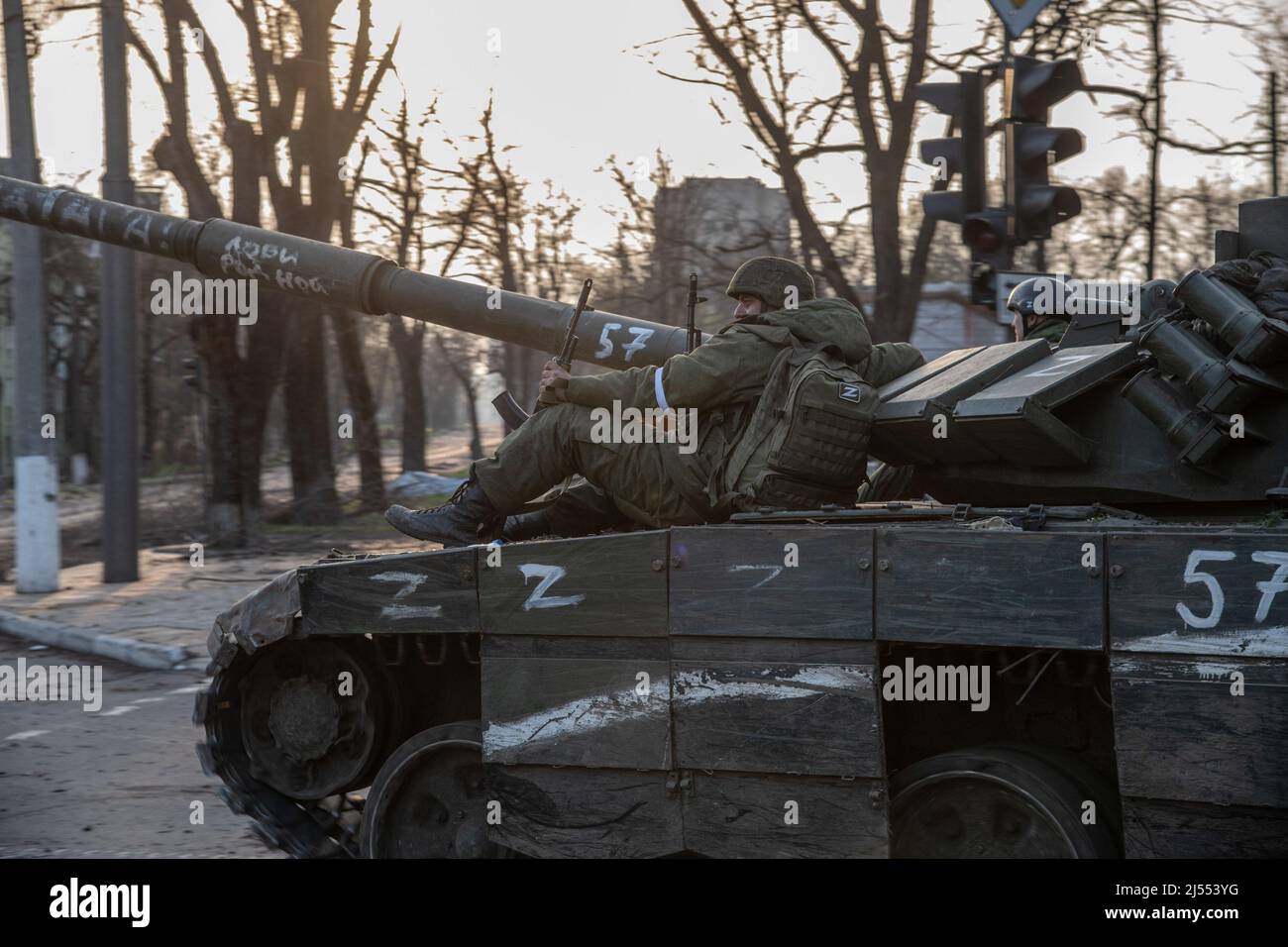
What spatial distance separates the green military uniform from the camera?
4949mm

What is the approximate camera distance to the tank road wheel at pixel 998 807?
4004 millimetres

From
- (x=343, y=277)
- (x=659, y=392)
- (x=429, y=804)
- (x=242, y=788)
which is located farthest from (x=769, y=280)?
(x=242, y=788)

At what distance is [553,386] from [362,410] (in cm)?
1354

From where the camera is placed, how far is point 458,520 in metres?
5.23

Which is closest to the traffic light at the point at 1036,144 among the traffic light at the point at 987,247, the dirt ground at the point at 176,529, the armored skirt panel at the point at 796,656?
the traffic light at the point at 987,247

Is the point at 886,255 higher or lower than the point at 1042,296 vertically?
higher

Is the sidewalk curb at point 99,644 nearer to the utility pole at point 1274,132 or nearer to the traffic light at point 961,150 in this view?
the traffic light at point 961,150

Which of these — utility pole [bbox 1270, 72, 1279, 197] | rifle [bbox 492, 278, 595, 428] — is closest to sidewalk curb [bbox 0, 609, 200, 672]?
rifle [bbox 492, 278, 595, 428]

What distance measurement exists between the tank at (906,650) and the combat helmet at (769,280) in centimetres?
52

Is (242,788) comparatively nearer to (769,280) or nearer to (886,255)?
(769,280)

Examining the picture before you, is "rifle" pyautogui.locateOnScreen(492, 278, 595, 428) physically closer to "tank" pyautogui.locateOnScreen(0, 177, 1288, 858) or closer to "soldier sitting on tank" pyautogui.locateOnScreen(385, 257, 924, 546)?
"soldier sitting on tank" pyautogui.locateOnScreen(385, 257, 924, 546)

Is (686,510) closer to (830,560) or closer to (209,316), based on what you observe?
(830,560)
